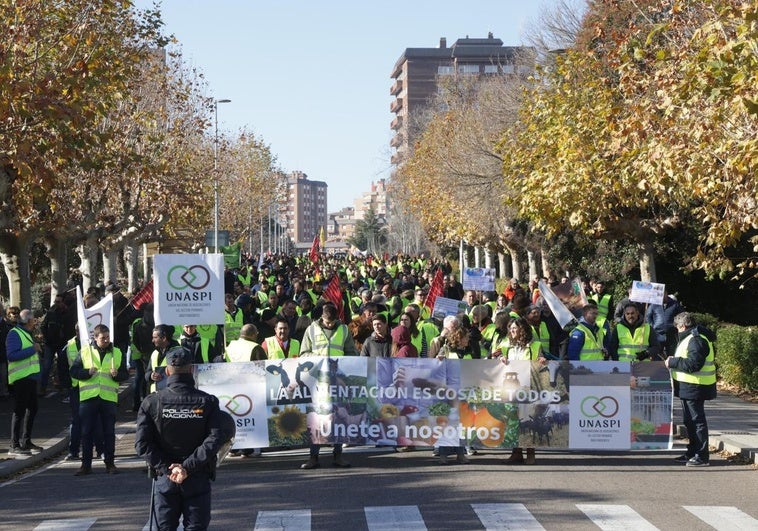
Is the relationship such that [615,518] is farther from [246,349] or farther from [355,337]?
[355,337]

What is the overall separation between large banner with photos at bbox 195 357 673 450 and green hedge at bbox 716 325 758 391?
23.5 feet

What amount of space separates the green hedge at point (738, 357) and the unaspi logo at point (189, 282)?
10.2 m

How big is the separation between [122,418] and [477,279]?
8371 mm

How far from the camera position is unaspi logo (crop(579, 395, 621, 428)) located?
12852mm

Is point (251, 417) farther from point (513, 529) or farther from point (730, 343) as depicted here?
point (730, 343)

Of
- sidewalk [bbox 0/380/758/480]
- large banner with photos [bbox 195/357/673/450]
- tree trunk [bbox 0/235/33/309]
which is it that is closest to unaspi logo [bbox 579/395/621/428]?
large banner with photos [bbox 195/357/673/450]

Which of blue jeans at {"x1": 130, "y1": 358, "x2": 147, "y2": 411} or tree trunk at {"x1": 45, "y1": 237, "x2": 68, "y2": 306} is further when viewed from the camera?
tree trunk at {"x1": 45, "y1": 237, "x2": 68, "y2": 306}

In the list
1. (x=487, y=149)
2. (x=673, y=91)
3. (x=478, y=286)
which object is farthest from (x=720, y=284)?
(x=673, y=91)

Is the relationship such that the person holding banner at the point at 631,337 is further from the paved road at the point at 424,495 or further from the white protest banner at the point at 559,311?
the paved road at the point at 424,495

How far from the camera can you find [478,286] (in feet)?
75.5

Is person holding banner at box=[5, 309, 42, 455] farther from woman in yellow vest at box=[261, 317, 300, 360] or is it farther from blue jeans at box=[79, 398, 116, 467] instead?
woman in yellow vest at box=[261, 317, 300, 360]

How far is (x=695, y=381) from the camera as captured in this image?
12812 millimetres

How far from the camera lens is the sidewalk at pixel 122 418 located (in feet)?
44.1

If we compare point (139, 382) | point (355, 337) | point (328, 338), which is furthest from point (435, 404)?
point (139, 382)
